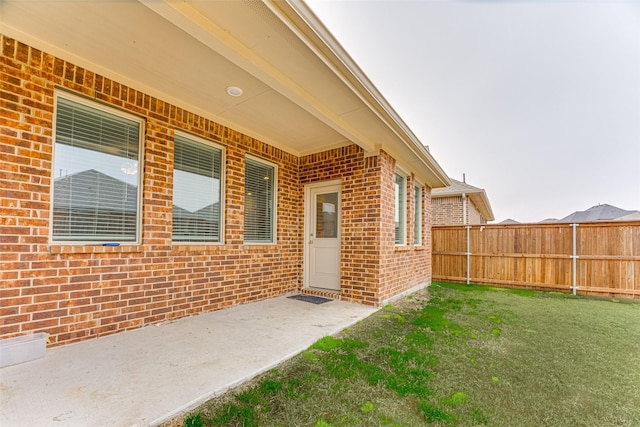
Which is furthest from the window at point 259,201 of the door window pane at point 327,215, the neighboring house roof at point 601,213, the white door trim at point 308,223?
the neighboring house roof at point 601,213

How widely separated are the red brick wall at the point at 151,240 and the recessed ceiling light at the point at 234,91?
0.83 metres

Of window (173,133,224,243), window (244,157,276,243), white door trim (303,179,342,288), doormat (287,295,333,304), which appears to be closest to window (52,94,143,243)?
window (173,133,224,243)

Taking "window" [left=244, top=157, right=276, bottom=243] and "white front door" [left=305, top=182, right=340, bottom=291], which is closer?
"window" [left=244, top=157, right=276, bottom=243]

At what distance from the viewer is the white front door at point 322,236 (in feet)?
17.0

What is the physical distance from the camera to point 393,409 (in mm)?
1789

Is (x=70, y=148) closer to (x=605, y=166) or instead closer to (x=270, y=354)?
(x=270, y=354)

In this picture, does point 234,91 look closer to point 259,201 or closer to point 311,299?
point 259,201

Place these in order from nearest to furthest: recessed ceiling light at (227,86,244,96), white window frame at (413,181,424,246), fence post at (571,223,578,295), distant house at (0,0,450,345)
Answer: distant house at (0,0,450,345)
recessed ceiling light at (227,86,244,96)
fence post at (571,223,578,295)
white window frame at (413,181,424,246)

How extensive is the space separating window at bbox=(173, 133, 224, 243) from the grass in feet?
7.74

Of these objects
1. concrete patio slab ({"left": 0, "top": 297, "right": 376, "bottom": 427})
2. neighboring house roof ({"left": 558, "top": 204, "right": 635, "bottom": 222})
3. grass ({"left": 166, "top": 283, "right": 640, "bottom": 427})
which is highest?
neighboring house roof ({"left": 558, "top": 204, "right": 635, "bottom": 222})

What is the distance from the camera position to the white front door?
5195mm

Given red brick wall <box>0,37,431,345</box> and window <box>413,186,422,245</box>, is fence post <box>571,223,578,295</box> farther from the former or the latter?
red brick wall <box>0,37,431,345</box>

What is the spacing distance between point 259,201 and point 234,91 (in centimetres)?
206

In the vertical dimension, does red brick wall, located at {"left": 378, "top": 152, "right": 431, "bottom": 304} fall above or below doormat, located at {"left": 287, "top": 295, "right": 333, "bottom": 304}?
above
